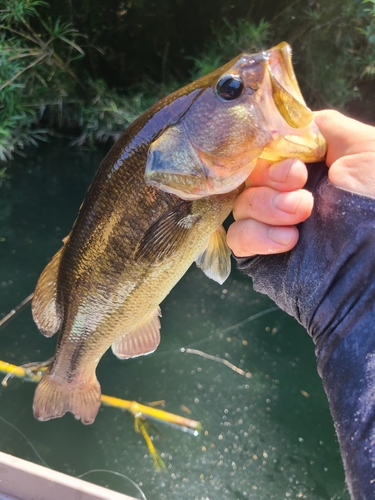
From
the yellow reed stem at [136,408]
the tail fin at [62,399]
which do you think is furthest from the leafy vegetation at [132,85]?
the tail fin at [62,399]

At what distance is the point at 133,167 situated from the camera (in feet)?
3.55

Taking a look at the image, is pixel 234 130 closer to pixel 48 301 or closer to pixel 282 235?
pixel 282 235

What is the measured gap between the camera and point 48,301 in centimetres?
138

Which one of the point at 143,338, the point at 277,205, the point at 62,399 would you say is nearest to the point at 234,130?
the point at 277,205

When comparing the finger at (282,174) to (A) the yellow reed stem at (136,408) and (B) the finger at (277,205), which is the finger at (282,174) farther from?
(A) the yellow reed stem at (136,408)

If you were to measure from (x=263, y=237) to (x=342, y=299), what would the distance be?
27cm

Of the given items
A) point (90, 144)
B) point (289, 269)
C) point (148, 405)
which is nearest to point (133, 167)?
point (289, 269)

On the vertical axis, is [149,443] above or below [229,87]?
below

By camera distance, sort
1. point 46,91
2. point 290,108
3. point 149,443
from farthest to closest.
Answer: point 46,91 < point 149,443 < point 290,108

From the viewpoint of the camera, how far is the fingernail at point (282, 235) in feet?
3.48

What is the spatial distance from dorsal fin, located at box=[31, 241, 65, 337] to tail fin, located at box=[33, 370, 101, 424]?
0.21 meters

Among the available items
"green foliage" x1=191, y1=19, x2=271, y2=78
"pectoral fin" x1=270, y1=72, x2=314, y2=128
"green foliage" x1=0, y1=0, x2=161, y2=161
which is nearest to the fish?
"pectoral fin" x1=270, y1=72, x2=314, y2=128

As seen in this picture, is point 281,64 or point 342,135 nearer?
→ point 281,64

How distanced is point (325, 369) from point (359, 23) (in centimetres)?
491
